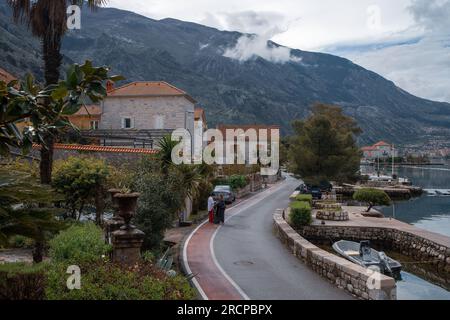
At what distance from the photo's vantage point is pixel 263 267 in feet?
48.8

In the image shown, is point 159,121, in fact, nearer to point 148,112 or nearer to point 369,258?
point 148,112

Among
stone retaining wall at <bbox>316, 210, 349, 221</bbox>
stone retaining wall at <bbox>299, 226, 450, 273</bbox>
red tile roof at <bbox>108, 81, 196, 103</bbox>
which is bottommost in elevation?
stone retaining wall at <bbox>299, 226, 450, 273</bbox>

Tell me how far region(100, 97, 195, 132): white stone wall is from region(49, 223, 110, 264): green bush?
34.9 meters

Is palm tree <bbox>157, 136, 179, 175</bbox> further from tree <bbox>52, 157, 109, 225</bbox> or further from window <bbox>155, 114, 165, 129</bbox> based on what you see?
window <bbox>155, 114, 165, 129</bbox>

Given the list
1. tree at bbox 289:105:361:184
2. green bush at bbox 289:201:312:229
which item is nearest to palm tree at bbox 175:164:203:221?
green bush at bbox 289:201:312:229

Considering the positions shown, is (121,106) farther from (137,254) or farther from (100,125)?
(137,254)

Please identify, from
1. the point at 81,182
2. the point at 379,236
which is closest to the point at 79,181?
the point at 81,182

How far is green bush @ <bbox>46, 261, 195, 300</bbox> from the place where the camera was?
24.4ft

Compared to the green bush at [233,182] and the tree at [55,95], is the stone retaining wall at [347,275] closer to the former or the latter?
the tree at [55,95]

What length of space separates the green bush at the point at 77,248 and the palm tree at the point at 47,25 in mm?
2553

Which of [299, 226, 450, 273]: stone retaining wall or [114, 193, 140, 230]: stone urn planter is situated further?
[299, 226, 450, 273]: stone retaining wall

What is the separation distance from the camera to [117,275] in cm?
830

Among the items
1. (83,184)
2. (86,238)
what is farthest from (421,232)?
(86,238)

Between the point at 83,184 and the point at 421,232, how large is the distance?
62.3ft
